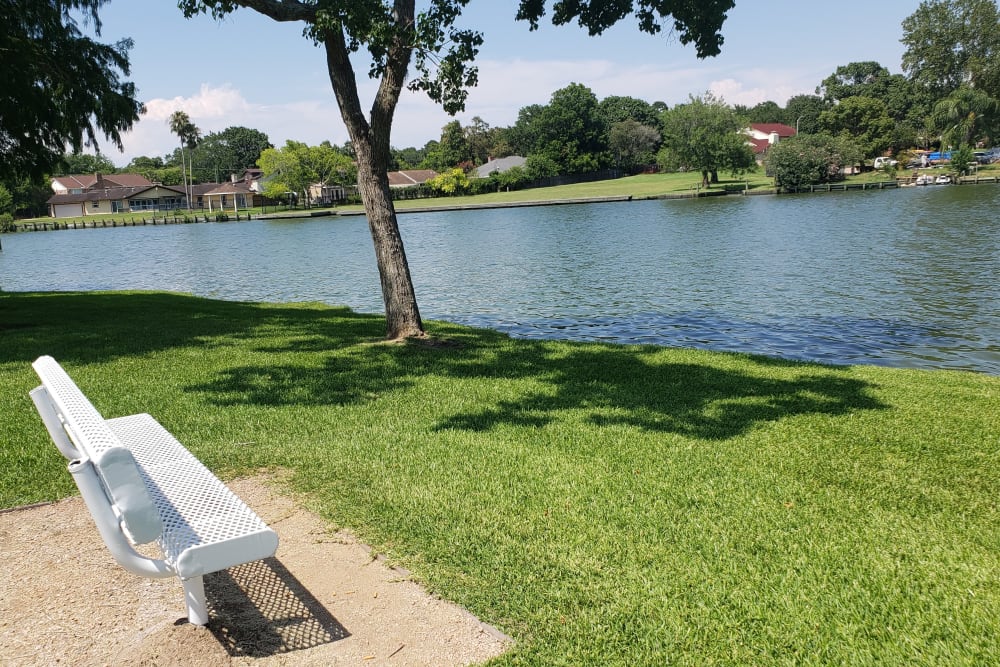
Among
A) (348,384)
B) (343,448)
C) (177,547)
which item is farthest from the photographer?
(348,384)

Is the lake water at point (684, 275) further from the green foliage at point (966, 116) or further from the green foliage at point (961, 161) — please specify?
the green foliage at point (966, 116)

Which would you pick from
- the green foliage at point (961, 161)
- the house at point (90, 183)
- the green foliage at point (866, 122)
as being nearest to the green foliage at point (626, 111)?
the green foliage at point (866, 122)

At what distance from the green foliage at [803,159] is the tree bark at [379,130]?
73034 mm

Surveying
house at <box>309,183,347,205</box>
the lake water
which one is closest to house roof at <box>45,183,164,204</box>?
house at <box>309,183,347,205</box>

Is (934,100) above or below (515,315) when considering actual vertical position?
above

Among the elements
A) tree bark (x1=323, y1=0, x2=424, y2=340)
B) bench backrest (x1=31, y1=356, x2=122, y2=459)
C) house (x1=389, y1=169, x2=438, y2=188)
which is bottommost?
bench backrest (x1=31, y1=356, x2=122, y2=459)

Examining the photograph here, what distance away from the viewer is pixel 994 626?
142 inches

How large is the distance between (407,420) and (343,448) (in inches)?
38.6

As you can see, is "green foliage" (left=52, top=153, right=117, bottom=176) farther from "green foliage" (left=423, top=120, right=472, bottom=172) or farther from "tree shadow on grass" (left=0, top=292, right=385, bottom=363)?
"tree shadow on grass" (left=0, top=292, right=385, bottom=363)

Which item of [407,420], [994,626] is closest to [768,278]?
[407,420]

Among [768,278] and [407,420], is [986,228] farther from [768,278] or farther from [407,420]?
[407,420]

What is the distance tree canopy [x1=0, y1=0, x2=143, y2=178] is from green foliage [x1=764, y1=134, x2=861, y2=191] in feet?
239

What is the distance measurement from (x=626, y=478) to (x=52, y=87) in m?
12.5

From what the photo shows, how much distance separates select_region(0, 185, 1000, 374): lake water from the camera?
15680mm
